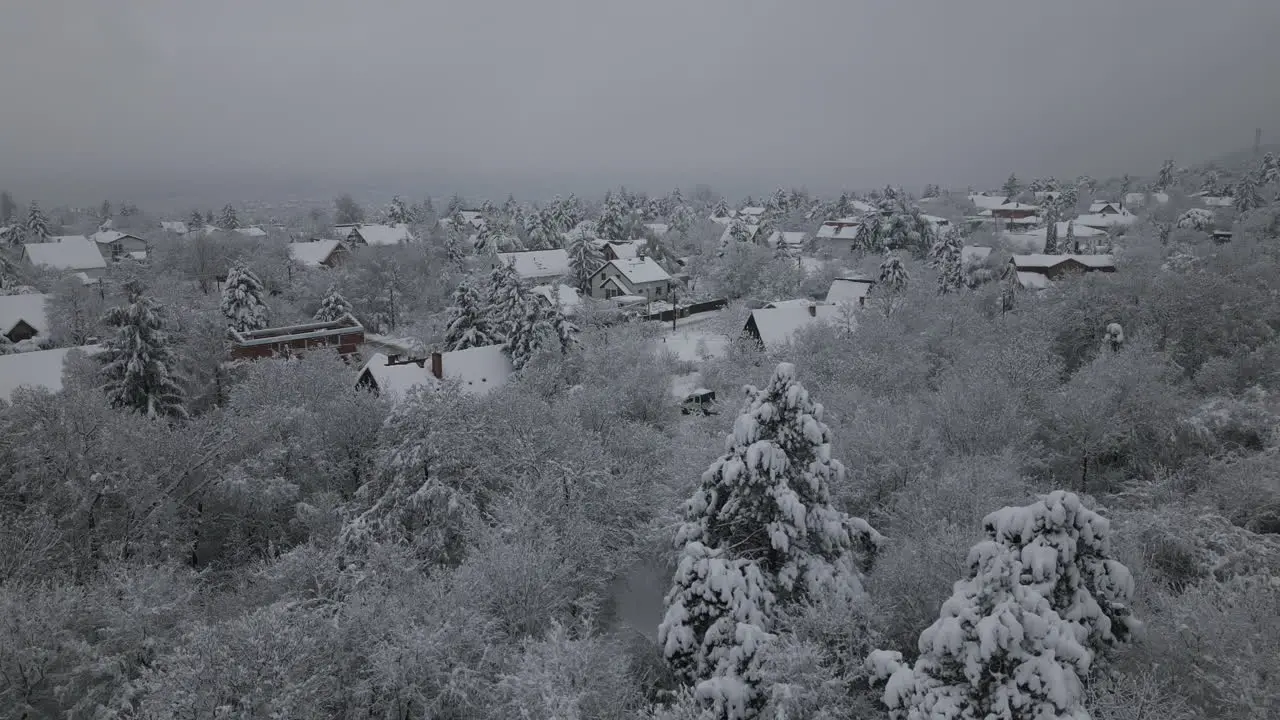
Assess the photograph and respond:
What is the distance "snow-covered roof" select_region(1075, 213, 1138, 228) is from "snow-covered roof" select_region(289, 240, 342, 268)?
8136cm

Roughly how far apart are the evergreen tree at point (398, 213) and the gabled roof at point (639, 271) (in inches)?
1914

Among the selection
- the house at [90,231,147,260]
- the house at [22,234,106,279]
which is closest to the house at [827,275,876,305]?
the house at [22,234,106,279]

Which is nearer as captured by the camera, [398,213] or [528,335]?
[528,335]

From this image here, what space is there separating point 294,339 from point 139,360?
544 inches

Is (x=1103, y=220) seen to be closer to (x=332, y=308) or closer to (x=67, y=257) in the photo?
(x=332, y=308)

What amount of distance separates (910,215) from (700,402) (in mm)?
42251

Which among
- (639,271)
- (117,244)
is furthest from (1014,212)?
(117,244)

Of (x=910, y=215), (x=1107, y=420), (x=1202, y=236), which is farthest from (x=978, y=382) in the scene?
(x=910, y=215)

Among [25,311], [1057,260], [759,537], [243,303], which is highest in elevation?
[1057,260]

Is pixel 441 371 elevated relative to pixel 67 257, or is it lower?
lower

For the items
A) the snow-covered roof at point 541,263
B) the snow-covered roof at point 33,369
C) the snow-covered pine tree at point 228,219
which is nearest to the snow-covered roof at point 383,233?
the snow-covered roof at point 541,263

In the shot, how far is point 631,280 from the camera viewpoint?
211 ft

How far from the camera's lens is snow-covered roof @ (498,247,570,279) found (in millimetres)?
67938

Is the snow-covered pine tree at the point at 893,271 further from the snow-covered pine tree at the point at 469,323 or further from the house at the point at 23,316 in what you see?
the house at the point at 23,316
